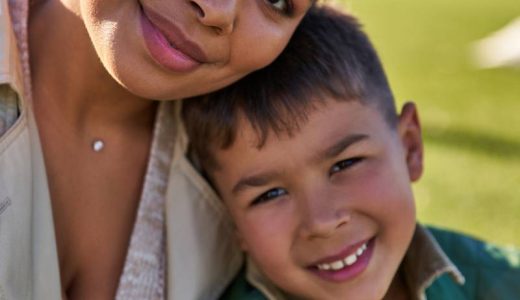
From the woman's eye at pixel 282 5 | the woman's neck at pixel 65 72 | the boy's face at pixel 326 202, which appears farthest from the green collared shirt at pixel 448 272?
the woman's eye at pixel 282 5

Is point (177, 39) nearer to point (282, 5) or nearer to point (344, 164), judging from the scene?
point (282, 5)

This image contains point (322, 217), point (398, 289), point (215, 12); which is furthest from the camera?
point (398, 289)

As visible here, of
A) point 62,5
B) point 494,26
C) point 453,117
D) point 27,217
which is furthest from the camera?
point 494,26

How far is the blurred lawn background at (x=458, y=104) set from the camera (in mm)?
3678

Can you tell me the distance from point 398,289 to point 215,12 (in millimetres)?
954

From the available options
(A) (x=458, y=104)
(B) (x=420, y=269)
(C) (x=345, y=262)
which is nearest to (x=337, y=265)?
(C) (x=345, y=262)

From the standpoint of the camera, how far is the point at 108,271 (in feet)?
7.42

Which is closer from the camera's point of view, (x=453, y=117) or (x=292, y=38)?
(x=292, y=38)

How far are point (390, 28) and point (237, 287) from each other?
175 inches

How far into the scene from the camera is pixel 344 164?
7.48 ft

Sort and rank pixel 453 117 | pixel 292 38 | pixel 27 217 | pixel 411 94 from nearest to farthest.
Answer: pixel 27 217 < pixel 292 38 < pixel 453 117 < pixel 411 94

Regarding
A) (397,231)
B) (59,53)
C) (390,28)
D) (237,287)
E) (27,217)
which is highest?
(59,53)

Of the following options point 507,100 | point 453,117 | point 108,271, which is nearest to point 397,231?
point 108,271

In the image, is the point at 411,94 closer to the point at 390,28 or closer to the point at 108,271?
the point at 390,28
